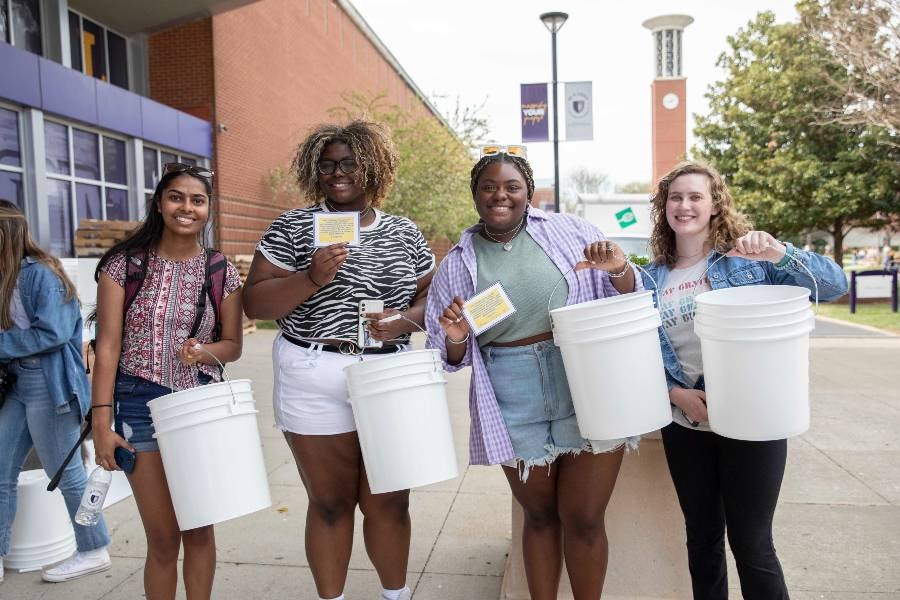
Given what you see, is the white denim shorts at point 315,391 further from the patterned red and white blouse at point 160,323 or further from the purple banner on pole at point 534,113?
the purple banner on pole at point 534,113

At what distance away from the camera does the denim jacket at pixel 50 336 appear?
3211 mm

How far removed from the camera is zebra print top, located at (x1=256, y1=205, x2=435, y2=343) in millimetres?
2529

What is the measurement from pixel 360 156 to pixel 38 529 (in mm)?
2590

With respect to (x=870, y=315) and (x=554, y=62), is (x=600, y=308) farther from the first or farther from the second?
(x=870, y=315)

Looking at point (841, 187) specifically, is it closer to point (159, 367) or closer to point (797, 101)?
point (797, 101)

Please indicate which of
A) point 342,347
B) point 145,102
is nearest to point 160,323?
point 342,347

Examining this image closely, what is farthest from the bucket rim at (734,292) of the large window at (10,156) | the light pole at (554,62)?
the light pole at (554,62)

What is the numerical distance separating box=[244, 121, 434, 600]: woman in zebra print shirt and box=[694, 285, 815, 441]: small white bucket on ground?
3.35 feet

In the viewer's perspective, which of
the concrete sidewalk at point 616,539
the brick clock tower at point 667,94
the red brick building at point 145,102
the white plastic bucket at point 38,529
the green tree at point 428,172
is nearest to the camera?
the concrete sidewalk at point 616,539

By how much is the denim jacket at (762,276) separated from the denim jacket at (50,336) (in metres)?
2.55

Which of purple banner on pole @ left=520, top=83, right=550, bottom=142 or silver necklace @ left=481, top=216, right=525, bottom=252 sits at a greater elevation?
purple banner on pole @ left=520, top=83, right=550, bottom=142

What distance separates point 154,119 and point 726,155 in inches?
650

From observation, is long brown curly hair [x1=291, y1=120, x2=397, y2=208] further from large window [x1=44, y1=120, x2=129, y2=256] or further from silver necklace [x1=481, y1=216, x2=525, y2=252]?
large window [x1=44, y1=120, x2=129, y2=256]

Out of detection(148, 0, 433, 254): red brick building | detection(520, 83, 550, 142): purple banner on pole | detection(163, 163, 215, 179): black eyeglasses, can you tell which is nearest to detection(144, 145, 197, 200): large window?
detection(148, 0, 433, 254): red brick building
